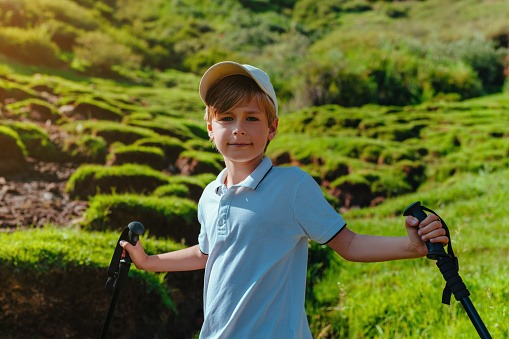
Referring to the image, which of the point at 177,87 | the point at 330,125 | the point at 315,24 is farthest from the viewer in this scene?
the point at 315,24

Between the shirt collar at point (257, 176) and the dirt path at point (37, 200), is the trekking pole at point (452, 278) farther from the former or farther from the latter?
the dirt path at point (37, 200)

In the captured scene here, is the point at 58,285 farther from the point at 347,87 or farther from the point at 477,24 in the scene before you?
the point at 477,24

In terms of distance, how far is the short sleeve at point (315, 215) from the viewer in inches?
64.4

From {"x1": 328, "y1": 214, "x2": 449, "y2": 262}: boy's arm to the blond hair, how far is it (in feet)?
1.94

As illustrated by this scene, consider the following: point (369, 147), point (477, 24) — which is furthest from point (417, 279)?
point (477, 24)

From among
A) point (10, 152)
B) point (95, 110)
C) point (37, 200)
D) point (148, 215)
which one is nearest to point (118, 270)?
point (148, 215)

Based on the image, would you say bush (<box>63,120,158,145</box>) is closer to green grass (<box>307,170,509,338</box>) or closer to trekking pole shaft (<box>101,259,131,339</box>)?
green grass (<box>307,170,509,338</box>)

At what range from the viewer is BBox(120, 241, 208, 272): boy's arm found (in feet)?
6.81

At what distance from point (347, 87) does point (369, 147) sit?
11.1 ft

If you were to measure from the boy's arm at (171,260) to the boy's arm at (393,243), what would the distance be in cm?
69

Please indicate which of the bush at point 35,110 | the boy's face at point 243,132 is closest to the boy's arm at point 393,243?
the boy's face at point 243,132

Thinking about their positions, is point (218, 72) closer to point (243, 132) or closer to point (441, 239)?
point (243, 132)

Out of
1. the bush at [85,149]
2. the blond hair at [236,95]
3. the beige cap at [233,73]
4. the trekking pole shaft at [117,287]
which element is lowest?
the bush at [85,149]

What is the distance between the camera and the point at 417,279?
3.38 metres
